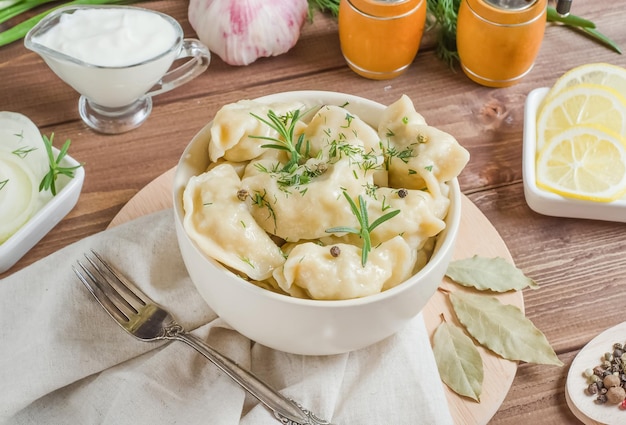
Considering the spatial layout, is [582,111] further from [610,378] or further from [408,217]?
[408,217]

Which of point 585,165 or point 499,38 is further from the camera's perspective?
point 499,38

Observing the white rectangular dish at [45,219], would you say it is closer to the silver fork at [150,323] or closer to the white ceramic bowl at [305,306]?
the silver fork at [150,323]

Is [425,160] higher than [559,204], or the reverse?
[425,160]

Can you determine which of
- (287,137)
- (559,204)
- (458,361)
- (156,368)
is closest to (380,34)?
(559,204)

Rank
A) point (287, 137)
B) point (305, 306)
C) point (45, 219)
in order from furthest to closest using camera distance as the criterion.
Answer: point (45, 219)
point (287, 137)
point (305, 306)

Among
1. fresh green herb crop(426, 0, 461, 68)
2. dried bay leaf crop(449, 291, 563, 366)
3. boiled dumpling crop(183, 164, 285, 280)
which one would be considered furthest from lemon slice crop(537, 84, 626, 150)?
boiled dumpling crop(183, 164, 285, 280)

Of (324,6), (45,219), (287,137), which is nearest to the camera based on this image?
(287,137)

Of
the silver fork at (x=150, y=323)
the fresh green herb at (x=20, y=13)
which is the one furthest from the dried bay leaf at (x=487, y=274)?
the fresh green herb at (x=20, y=13)
